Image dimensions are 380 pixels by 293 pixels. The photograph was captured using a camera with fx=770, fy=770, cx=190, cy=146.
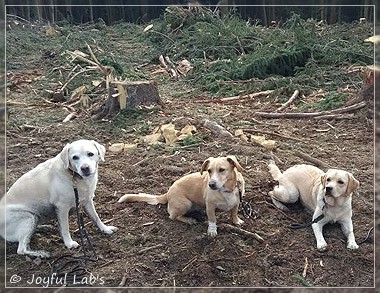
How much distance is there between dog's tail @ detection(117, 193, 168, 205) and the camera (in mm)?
4211

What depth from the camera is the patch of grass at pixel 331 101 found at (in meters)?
4.33

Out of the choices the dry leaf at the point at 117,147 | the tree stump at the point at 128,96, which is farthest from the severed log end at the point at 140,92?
the dry leaf at the point at 117,147

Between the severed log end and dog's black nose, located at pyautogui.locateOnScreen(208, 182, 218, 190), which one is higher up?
the severed log end

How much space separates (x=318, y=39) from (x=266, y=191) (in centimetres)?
93

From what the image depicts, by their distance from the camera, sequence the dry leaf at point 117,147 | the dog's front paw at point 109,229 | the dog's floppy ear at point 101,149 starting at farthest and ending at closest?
the dry leaf at point 117,147 < the dog's front paw at point 109,229 < the dog's floppy ear at point 101,149

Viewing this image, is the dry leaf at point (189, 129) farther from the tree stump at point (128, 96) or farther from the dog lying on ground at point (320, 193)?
the dog lying on ground at point (320, 193)

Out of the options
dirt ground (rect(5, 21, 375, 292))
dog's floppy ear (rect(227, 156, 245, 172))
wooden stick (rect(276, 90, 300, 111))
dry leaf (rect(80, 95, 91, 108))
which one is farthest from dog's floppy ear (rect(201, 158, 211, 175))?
dry leaf (rect(80, 95, 91, 108))

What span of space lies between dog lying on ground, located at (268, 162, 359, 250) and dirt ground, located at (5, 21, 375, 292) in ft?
0.16

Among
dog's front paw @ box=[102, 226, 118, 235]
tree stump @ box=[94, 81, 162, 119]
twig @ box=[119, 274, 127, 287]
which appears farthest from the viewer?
tree stump @ box=[94, 81, 162, 119]

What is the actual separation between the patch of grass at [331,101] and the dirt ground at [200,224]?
10cm

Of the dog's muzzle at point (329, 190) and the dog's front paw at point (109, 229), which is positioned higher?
the dog's muzzle at point (329, 190)

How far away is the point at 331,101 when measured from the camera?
14.5 ft

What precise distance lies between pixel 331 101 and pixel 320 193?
586 millimetres

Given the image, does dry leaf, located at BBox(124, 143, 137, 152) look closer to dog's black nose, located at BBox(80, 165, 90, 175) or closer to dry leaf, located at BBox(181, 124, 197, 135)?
dry leaf, located at BBox(181, 124, 197, 135)
